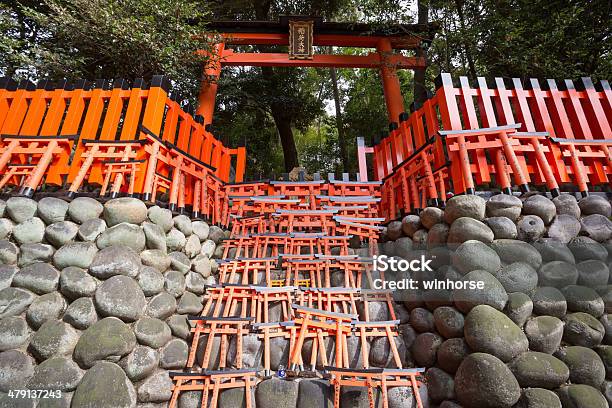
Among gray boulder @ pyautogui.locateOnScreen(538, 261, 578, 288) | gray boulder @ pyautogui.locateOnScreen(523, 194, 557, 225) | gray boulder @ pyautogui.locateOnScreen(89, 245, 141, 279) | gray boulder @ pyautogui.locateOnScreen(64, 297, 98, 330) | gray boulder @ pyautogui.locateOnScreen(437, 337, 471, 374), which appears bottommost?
gray boulder @ pyautogui.locateOnScreen(437, 337, 471, 374)

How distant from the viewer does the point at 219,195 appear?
5957mm

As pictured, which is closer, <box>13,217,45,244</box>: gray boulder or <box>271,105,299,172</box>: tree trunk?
<box>13,217,45,244</box>: gray boulder

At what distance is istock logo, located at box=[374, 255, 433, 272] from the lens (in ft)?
13.0

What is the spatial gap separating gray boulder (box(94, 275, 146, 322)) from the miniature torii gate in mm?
6240

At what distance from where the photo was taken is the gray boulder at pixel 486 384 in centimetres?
262

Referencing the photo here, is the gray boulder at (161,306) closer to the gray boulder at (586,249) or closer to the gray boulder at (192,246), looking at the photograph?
the gray boulder at (192,246)

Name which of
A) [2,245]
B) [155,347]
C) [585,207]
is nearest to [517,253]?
[585,207]

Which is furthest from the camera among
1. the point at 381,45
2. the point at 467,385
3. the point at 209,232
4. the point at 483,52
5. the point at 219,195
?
the point at 381,45

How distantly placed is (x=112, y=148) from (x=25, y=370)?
265cm

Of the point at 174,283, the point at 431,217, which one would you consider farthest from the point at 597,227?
the point at 174,283

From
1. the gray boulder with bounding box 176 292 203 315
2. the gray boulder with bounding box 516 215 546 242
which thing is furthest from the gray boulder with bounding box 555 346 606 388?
the gray boulder with bounding box 176 292 203 315

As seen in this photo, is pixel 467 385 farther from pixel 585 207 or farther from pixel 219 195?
pixel 219 195
